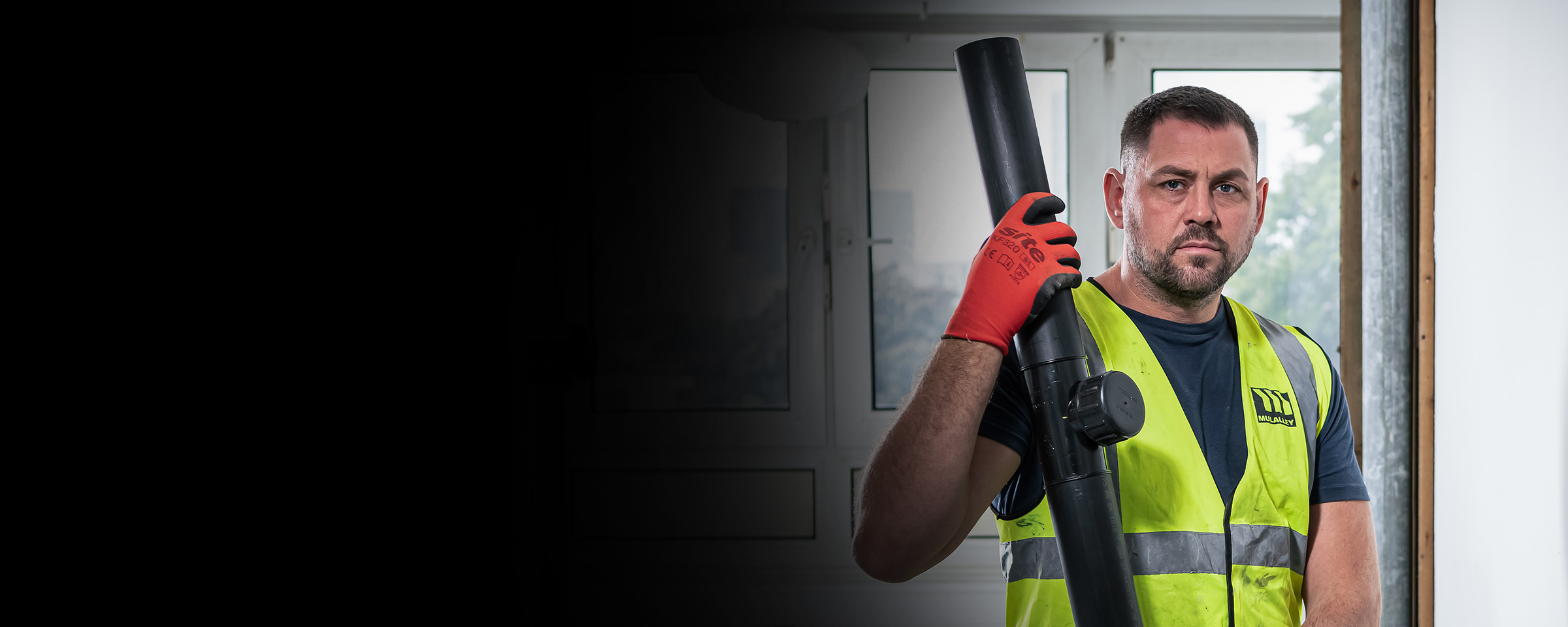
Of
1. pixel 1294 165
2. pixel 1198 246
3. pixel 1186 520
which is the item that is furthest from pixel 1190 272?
pixel 1294 165

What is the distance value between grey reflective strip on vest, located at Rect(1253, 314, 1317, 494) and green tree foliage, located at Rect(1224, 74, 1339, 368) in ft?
7.16

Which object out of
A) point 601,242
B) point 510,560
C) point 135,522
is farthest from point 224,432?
point 601,242

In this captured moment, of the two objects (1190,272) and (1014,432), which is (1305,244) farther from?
(1014,432)

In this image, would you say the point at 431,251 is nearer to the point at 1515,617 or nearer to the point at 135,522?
the point at 135,522

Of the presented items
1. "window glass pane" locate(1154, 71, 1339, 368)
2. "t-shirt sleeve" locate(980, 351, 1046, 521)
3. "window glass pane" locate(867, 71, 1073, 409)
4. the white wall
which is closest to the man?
"t-shirt sleeve" locate(980, 351, 1046, 521)

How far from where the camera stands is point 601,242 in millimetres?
2928

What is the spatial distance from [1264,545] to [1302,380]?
24 centimetres

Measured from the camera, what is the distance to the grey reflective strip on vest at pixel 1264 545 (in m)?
0.93

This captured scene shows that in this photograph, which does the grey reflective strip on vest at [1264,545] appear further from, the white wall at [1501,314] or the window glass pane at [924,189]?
the window glass pane at [924,189]

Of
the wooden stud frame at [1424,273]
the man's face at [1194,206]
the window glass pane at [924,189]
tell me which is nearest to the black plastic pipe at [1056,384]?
the man's face at [1194,206]

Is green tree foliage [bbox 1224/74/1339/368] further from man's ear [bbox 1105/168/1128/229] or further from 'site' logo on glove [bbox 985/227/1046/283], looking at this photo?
'site' logo on glove [bbox 985/227/1046/283]

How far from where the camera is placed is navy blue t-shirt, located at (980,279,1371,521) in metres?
0.90

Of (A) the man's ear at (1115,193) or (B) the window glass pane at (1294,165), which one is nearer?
(A) the man's ear at (1115,193)

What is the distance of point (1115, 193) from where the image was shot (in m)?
1.08
